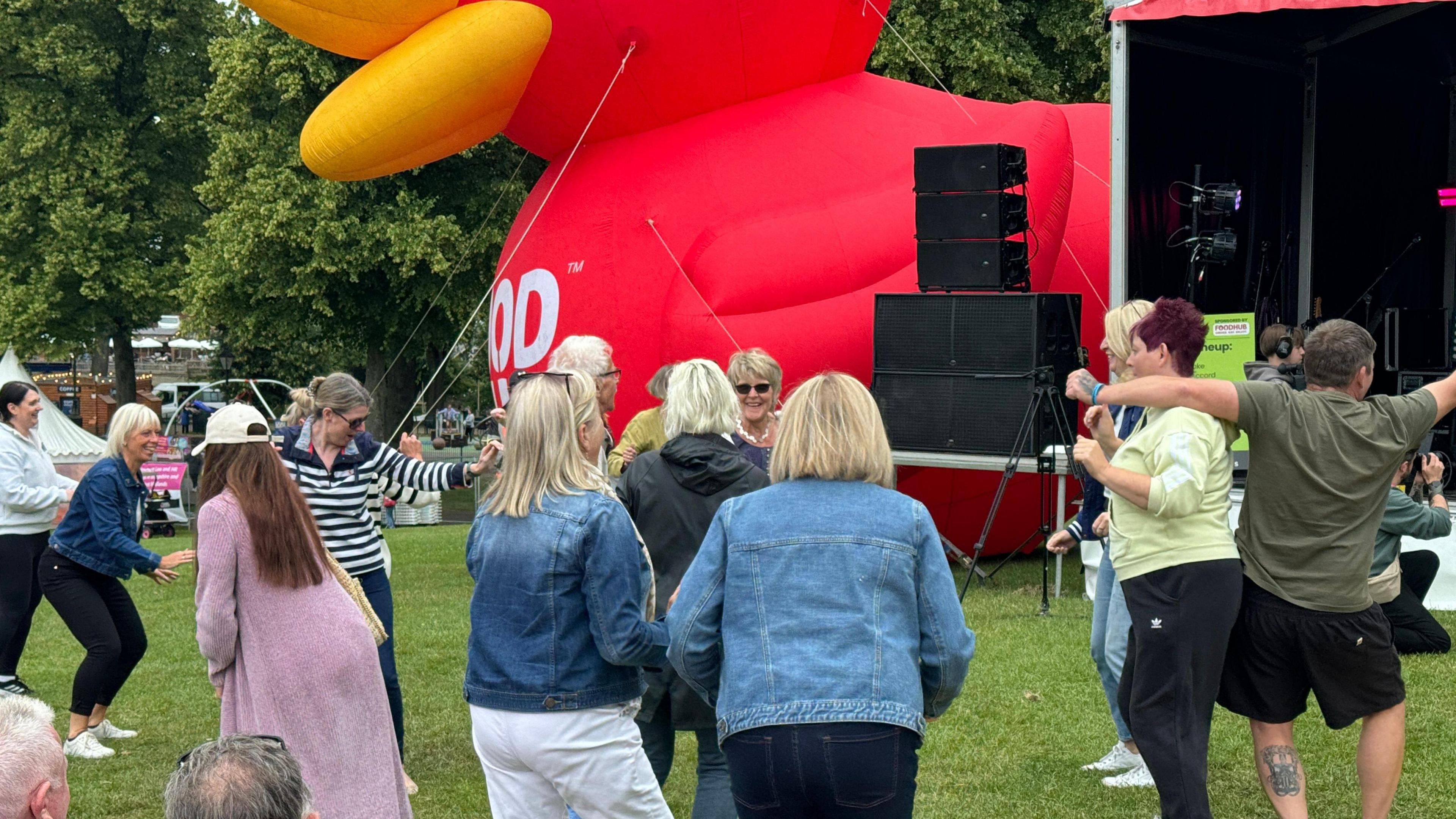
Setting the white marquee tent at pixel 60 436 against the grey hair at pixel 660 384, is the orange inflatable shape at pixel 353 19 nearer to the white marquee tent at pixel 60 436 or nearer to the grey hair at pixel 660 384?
the grey hair at pixel 660 384

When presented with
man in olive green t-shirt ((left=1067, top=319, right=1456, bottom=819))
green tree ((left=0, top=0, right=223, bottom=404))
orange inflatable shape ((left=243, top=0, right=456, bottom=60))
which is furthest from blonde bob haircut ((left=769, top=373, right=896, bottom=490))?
green tree ((left=0, top=0, right=223, bottom=404))

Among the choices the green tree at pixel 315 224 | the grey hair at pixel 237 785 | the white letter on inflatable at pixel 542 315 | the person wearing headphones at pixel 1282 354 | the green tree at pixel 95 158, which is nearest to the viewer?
the grey hair at pixel 237 785

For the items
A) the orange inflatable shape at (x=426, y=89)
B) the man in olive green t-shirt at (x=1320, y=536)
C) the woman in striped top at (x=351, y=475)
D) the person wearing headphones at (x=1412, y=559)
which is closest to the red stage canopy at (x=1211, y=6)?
the person wearing headphones at (x=1412, y=559)

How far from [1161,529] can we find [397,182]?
632 inches

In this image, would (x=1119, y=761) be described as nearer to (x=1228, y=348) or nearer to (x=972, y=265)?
(x=972, y=265)

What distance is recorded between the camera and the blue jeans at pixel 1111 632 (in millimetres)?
4684

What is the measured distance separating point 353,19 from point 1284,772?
23.2 ft

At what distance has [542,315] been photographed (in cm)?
1007

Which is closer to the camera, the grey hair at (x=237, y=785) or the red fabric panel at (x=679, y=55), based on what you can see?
the grey hair at (x=237, y=785)

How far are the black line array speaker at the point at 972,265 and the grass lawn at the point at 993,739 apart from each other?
210 centimetres

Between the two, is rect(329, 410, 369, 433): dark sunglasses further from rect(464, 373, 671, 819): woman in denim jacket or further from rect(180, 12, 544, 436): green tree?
rect(180, 12, 544, 436): green tree

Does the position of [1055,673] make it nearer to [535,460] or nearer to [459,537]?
[535,460]

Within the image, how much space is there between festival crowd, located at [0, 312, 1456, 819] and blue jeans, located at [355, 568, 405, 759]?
15mm

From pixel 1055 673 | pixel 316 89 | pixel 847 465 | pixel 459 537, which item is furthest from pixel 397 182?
pixel 847 465
